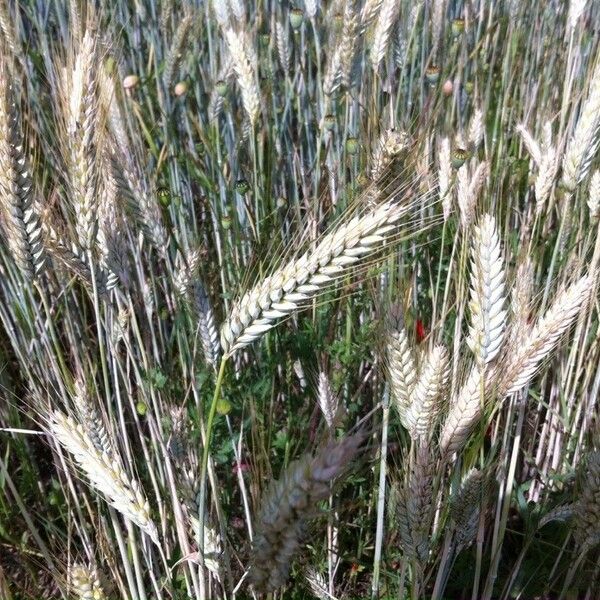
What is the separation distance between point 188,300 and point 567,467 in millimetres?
983

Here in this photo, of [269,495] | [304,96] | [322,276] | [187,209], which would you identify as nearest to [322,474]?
[269,495]

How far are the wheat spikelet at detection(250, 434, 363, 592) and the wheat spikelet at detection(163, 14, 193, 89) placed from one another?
1377mm

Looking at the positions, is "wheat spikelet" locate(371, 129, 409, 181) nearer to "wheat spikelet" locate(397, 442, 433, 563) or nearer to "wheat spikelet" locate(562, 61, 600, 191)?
"wheat spikelet" locate(562, 61, 600, 191)

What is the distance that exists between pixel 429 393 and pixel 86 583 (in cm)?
59

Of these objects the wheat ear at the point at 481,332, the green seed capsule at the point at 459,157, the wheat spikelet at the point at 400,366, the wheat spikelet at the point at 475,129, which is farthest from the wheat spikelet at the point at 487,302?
the wheat spikelet at the point at 475,129

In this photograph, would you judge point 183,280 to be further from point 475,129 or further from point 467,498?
point 475,129

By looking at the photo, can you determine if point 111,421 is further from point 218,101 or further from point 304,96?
point 304,96

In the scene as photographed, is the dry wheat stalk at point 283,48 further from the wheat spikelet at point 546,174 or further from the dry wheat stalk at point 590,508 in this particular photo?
the dry wheat stalk at point 590,508

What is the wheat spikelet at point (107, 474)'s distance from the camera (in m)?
1.02

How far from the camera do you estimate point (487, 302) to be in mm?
1044

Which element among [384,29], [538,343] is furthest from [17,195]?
[384,29]

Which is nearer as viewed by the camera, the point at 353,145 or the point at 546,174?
the point at 546,174

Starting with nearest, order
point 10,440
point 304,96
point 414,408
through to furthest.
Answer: point 414,408, point 10,440, point 304,96

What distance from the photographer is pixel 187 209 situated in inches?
78.2
